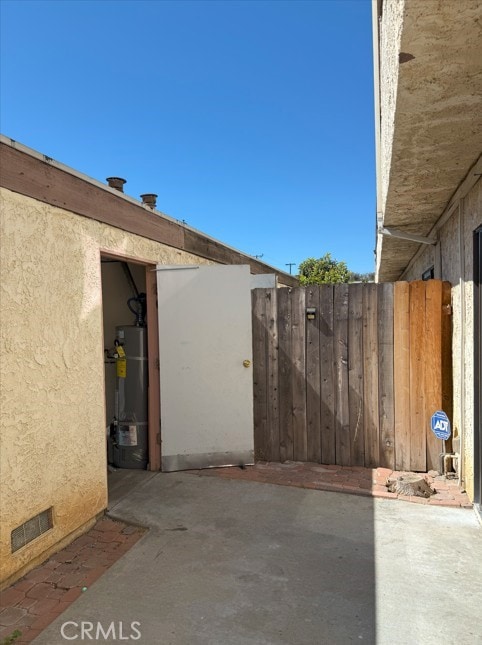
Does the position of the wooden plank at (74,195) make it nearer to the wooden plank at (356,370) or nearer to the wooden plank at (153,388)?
the wooden plank at (153,388)

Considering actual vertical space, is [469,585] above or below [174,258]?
below

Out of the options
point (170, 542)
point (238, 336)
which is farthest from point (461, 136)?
point (170, 542)

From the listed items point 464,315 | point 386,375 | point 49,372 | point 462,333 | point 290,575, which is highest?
point 464,315

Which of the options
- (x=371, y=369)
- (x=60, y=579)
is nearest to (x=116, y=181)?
(x=371, y=369)

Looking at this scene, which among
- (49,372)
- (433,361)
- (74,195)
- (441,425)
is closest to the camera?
(49,372)

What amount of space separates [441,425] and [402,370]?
64cm

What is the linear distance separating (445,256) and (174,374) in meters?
3.17

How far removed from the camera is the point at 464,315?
3.98m

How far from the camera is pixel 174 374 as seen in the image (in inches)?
187

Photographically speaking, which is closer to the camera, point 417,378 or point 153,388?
point 417,378

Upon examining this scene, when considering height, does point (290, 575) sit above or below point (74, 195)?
below

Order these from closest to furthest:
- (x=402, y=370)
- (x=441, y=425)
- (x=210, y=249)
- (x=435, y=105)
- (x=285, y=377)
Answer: (x=435, y=105), (x=441, y=425), (x=402, y=370), (x=285, y=377), (x=210, y=249)

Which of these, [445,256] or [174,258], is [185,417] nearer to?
[174,258]

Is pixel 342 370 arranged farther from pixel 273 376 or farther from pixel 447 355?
pixel 447 355
